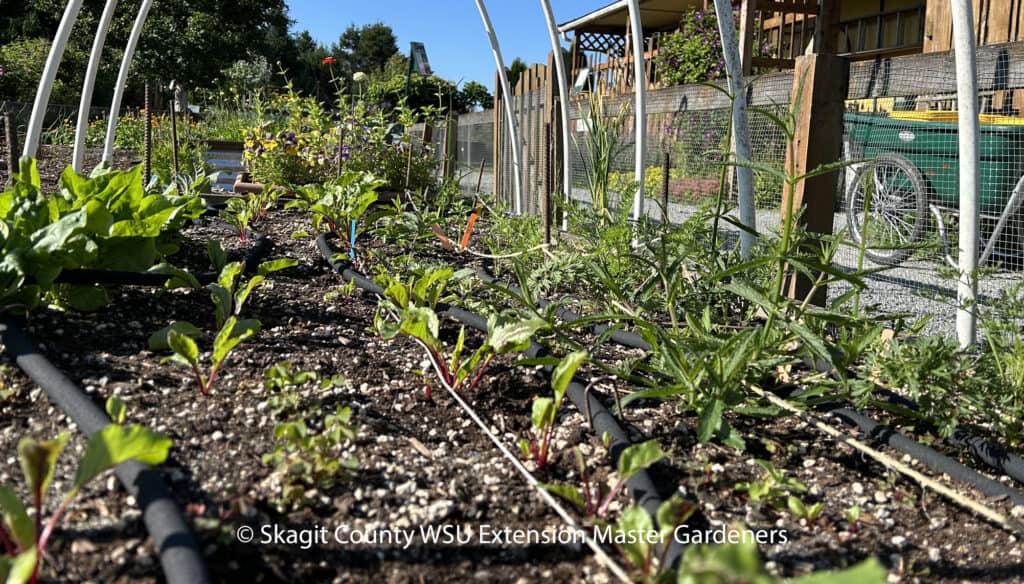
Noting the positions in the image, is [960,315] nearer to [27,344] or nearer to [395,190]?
[27,344]

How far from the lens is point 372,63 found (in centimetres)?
6138

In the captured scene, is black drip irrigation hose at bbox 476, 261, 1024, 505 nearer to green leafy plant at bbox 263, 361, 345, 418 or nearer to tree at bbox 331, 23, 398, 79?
green leafy plant at bbox 263, 361, 345, 418

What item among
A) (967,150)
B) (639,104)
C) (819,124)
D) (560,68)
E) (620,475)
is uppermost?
(560,68)

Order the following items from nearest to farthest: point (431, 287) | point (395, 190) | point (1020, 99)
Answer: point (431, 287)
point (1020, 99)
point (395, 190)

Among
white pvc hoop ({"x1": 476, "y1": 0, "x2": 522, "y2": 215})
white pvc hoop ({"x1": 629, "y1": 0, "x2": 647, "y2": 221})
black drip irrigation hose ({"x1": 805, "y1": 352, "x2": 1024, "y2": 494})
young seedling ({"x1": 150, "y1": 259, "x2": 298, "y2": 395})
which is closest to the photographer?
black drip irrigation hose ({"x1": 805, "y1": 352, "x2": 1024, "y2": 494})

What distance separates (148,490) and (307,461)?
0.97 ft

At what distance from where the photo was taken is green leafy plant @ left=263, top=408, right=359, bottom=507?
1.42 m

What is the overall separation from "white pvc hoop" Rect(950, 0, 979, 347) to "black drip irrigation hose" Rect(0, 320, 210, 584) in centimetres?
196

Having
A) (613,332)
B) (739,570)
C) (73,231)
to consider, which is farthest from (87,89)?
(739,570)

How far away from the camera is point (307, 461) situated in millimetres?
1474

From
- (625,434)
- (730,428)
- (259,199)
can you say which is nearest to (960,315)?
(730,428)

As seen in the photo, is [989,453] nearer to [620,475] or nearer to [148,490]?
[620,475]

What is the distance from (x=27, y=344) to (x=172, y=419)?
52 cm

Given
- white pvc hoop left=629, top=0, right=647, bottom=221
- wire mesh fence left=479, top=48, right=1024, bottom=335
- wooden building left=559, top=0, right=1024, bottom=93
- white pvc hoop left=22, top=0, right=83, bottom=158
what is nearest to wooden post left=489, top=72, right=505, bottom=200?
wooden building left=559, top=0, right=1024, bottom=93
